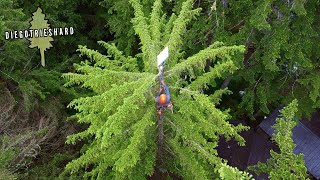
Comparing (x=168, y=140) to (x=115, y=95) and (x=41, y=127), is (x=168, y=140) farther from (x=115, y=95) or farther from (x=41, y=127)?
(x=41, y=127)

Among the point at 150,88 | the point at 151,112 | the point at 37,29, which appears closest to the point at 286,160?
the point at 151,112

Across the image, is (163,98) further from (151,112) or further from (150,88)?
(151,112)

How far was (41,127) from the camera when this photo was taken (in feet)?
26.1

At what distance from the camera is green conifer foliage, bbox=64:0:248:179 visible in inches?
212

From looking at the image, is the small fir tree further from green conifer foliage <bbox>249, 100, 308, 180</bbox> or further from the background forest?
green conifer foliage <bbox>249, 100, 308, 180</bbox>

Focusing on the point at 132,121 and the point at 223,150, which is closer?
the point at 132,121

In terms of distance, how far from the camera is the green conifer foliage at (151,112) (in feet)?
17.7

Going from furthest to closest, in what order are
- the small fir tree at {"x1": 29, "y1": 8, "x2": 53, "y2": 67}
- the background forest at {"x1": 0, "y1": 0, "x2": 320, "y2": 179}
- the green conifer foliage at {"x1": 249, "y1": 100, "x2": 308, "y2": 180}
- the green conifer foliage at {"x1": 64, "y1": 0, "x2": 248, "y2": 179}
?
the small fir tree at {"x1": 29, "y1": 8, "x2": 53, "y2": 67}
the green conifer foliage at {"x1": 249, "y1": 100, "x2": 308, "y2": 180}
the background forest at {"x1": 0, "y1": 0, "x2": 320, "y2": 179}
the green conifer foliage at {"x1": 64, "y1": 0, "x2": 248, "y2": 179}

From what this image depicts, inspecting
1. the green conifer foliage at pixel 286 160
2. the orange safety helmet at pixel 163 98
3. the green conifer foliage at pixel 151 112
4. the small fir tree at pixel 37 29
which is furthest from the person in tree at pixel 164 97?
the small fir tree at pixel 37 29

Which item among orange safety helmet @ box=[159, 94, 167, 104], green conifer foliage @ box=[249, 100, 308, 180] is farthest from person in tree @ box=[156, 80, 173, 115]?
green conifer foliage @ box=[249, 100, 308, 180]

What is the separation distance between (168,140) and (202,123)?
0.79 meters

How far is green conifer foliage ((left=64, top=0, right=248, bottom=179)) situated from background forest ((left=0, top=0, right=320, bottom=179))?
2 centimetres

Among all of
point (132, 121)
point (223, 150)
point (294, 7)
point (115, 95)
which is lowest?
point (223, 150)

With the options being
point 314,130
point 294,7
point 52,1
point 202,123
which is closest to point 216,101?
point 202,123
